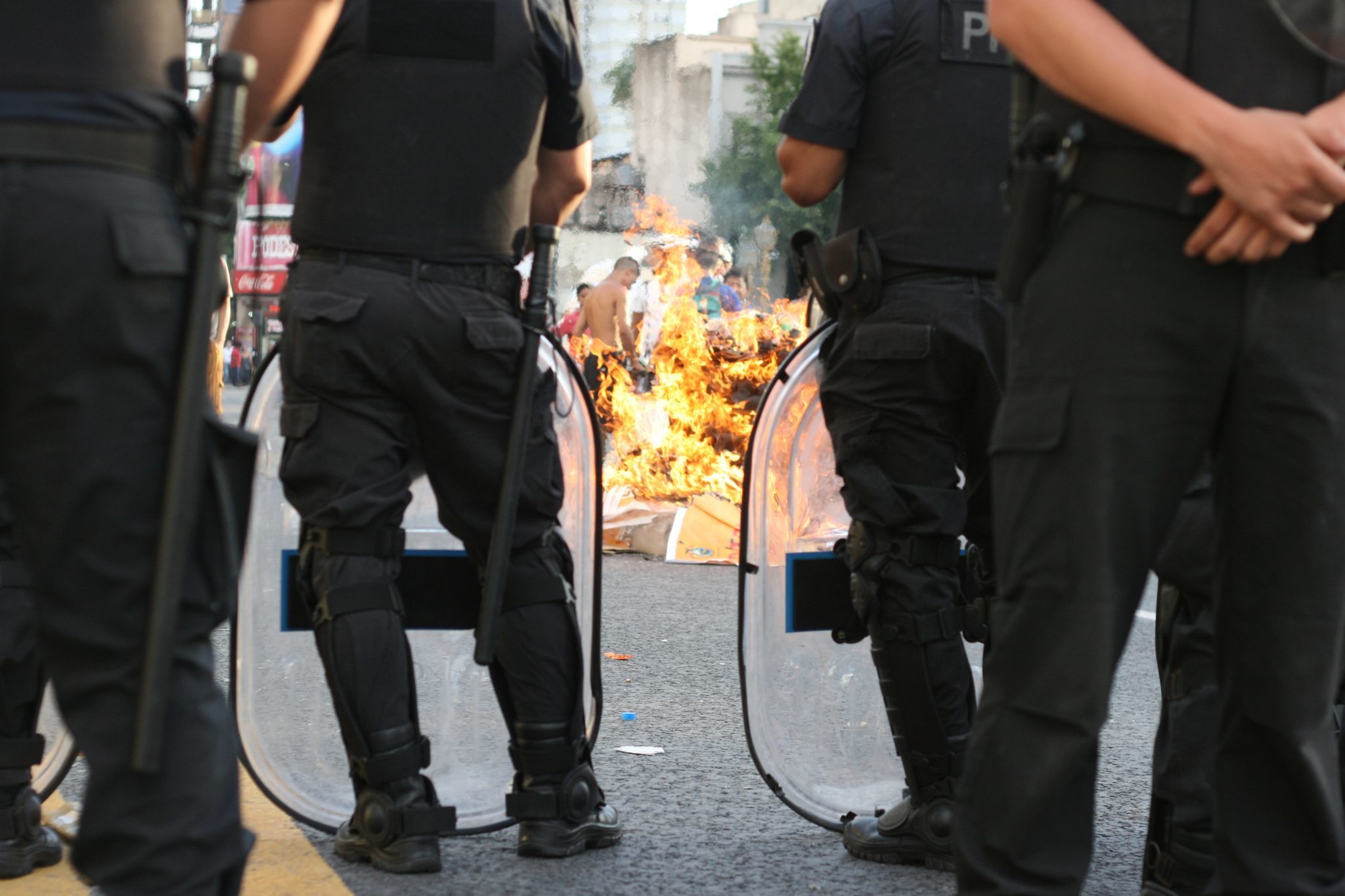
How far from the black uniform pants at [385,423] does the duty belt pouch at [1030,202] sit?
4.79 feet

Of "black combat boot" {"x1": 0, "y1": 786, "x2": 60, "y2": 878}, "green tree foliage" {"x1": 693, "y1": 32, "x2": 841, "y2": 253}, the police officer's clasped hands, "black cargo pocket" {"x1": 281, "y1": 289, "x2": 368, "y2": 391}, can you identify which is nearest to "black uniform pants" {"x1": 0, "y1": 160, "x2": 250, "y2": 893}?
the police officer's clasped hands

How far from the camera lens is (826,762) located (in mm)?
3725

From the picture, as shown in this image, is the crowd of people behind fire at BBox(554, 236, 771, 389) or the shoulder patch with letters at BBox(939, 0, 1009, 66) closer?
the shoulder patch with letters at BBox(939, 0, 1009, 66)

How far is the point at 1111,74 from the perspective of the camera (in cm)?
202

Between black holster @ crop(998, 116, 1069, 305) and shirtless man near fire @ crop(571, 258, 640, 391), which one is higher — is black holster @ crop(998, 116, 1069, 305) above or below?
above

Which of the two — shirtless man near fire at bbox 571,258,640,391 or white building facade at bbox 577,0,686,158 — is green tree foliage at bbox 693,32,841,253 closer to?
white building facade at bbox 577,0,686,158

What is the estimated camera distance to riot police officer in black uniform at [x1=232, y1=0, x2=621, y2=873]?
3.32 m

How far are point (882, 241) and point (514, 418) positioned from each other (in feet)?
2.70

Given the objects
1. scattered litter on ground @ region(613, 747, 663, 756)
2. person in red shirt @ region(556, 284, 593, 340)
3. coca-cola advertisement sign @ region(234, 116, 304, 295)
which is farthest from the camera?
person in red shirt @ region(556, 284, 593, 340)

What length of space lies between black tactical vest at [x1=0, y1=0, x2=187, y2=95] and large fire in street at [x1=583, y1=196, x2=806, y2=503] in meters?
7.48

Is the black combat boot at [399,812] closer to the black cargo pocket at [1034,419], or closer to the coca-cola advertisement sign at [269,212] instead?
the coca-cola advertisement sign at [269,212]

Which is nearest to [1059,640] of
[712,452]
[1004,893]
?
[1004,893]

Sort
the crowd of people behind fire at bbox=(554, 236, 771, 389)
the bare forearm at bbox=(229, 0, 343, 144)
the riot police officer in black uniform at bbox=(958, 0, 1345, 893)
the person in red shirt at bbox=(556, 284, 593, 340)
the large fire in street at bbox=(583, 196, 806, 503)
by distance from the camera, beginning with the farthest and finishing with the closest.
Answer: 1. the person in red shirt at bbox=(556, 284, 593, 340)
2. the crowd of people behind fire at bbox=(554, 236, 771, 389)
3. the large fire in street at bbox=(583, 196, 806, 503)
4. the bare forearm at bbox=(229, 0, 343, 144)
5. the riot police officer in black uniform at bbox=(958, 0, 1345, 893)

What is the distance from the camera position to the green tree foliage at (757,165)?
56.4m
